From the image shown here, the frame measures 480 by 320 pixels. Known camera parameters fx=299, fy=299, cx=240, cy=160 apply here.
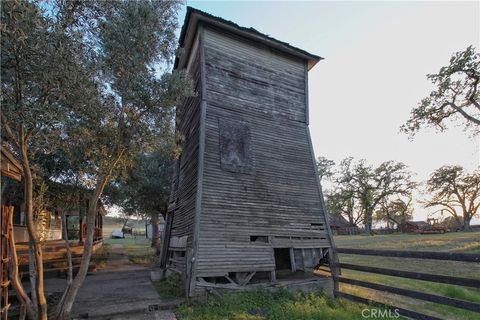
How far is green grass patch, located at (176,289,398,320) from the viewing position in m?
7.21

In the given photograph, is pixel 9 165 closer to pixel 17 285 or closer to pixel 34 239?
pixel 34 239

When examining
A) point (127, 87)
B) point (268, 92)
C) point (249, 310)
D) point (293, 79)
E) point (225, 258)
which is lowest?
point (249, 310)

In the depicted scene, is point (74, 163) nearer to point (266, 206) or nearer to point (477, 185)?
point (266, 206)

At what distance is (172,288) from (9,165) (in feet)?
19.9

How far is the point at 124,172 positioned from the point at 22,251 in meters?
6.90

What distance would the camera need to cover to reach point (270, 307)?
26.4 ft

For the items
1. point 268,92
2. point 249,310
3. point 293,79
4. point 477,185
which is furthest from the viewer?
point 477,185

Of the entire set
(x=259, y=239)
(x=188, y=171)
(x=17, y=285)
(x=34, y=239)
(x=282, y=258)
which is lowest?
(x=282, y=258)

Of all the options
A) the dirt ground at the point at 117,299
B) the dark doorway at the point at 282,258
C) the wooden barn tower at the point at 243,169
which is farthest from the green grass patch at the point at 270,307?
the dark doorway at the point at 282,258

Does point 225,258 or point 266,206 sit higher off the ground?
point 266,206

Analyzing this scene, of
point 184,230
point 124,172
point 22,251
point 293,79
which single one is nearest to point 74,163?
point 124,172

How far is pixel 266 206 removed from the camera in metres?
10.4

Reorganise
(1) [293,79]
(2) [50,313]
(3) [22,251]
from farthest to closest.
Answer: (1) [293,79] < (3) [22,251] < (2) [50,313]

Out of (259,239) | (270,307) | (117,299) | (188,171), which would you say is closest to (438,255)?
(270,307)
